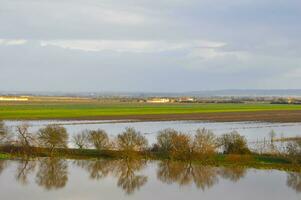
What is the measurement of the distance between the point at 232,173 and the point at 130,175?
4.07 meters

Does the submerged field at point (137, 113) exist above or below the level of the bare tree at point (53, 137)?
below

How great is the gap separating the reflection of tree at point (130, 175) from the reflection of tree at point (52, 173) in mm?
2148

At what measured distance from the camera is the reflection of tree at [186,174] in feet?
Answer: 69.2

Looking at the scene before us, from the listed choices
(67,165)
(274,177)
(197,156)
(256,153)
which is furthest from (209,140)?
(67,165)

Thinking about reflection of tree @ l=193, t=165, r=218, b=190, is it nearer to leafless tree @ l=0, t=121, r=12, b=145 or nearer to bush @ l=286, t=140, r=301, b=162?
bush @ l=286, t=140, r=301, b=162

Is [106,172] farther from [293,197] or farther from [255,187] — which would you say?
[293,197]

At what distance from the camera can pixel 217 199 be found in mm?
18094

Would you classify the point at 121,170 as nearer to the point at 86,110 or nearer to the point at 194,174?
the point at 194,174

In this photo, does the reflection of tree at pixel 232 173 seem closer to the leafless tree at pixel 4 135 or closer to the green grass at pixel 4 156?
the green grass at pixel 4 156

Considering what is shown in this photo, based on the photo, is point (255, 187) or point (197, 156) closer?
point (255, 187)

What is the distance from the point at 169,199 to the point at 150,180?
133 inches

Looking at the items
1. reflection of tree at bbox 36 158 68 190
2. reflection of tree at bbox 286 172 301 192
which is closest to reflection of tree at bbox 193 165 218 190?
reflection of tree at bbox 286 172 301 192

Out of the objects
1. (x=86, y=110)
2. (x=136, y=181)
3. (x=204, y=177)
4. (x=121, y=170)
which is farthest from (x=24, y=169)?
(x=86, y=110)

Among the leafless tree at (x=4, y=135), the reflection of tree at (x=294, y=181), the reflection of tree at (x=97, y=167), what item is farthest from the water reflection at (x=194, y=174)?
the leafless tree at (x=4, y=135)
